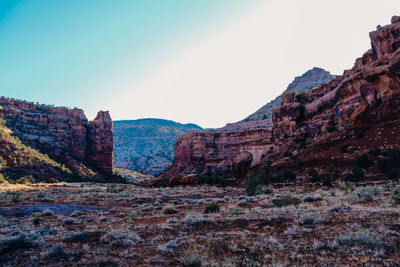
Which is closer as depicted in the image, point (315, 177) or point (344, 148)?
point (315, 177)

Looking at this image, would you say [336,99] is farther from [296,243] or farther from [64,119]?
[64,119]

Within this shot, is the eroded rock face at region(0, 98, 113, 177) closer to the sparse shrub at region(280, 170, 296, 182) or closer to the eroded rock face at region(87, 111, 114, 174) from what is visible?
the eroded rock face at region(87, 111, 114, 174)

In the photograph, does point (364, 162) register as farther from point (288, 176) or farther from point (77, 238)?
point (77, 238)

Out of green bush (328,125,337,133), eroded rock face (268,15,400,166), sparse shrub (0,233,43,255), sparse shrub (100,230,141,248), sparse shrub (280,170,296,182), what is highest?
eroded rock face (268,15,400,166)

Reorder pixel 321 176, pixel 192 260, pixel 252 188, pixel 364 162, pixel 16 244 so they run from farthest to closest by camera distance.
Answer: pixel 321 176 < pixel 364 162 < pixel 252 188 < pixel 16 244 < pixel 192 260

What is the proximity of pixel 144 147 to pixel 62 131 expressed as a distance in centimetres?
6774

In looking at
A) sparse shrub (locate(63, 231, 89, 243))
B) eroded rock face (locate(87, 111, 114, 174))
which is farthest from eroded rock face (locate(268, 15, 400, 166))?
eroded rock face (locate(87, 111, 114, 174))

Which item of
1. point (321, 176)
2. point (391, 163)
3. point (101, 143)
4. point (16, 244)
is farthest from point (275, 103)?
point (16, 244)

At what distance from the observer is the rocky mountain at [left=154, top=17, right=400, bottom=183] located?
26469 mm

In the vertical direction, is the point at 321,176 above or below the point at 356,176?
below

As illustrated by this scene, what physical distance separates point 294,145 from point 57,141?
236 ft

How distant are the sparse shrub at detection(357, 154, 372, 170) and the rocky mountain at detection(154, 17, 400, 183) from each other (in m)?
0.70

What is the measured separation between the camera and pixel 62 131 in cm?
8219

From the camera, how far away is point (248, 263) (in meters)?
4.45
